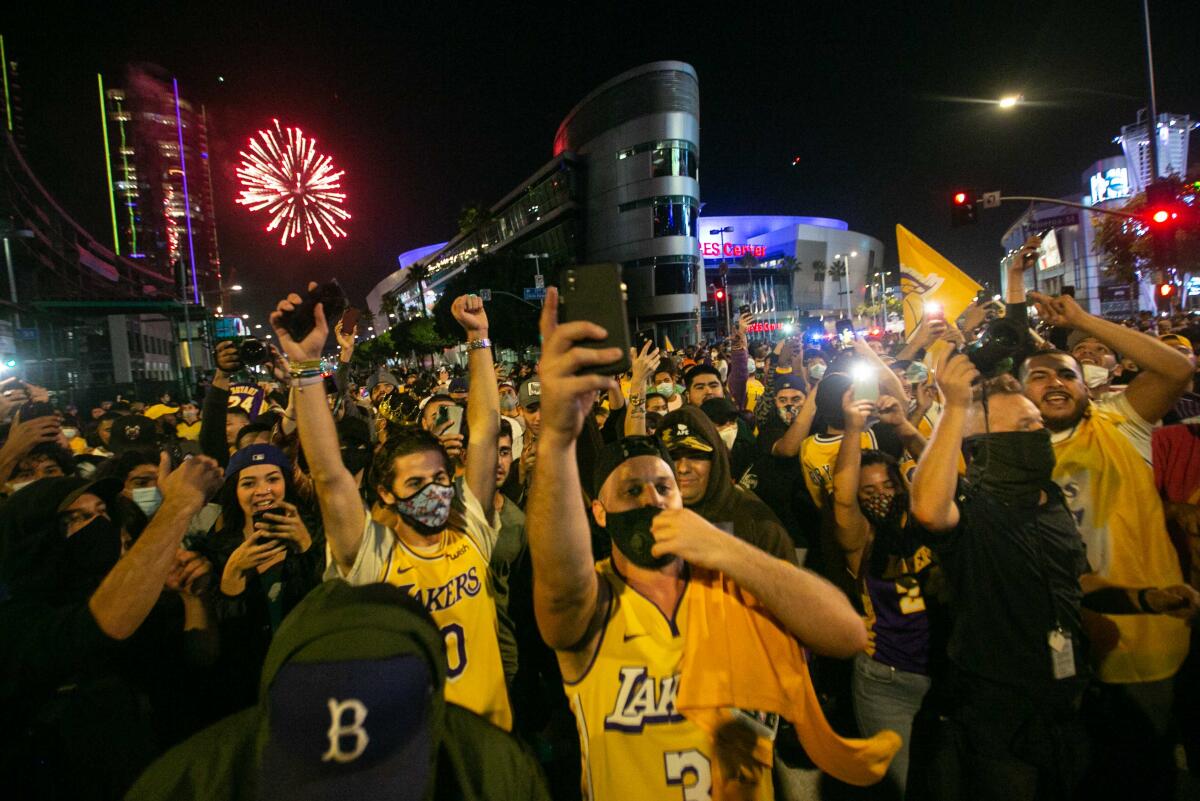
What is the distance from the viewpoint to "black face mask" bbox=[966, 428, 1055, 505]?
8.66 feet

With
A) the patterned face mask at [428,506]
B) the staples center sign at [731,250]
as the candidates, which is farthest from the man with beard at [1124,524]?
the staples center sign at [731,250]

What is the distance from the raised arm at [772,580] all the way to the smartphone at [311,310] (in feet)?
6.27

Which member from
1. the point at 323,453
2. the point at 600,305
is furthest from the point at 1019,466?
the point at 323,453

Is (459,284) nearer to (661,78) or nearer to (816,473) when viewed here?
(661,78)

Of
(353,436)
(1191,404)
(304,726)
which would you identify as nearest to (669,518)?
(304,726)

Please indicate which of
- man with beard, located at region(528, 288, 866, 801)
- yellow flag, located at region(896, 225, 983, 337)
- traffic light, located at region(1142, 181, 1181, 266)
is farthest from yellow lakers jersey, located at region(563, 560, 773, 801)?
traffic light, located at region(1142, 181, 1181, 266)

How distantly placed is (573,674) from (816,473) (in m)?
2.71

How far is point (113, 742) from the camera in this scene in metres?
2.44

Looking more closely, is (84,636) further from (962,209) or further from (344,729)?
(962,209)

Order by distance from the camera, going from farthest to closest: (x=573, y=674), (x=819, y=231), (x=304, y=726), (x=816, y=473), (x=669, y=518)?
(x=819, y=231)
(x=816, y=473)
(x=573, y=674)
(x=669, y=518)
(x=304, y=726)

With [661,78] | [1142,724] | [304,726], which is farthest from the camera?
[661,78]

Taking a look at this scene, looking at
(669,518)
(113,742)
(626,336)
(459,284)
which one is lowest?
(113,742)

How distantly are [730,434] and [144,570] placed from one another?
13.7 ft

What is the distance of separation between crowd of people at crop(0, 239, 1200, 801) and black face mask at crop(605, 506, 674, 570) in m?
0.01
